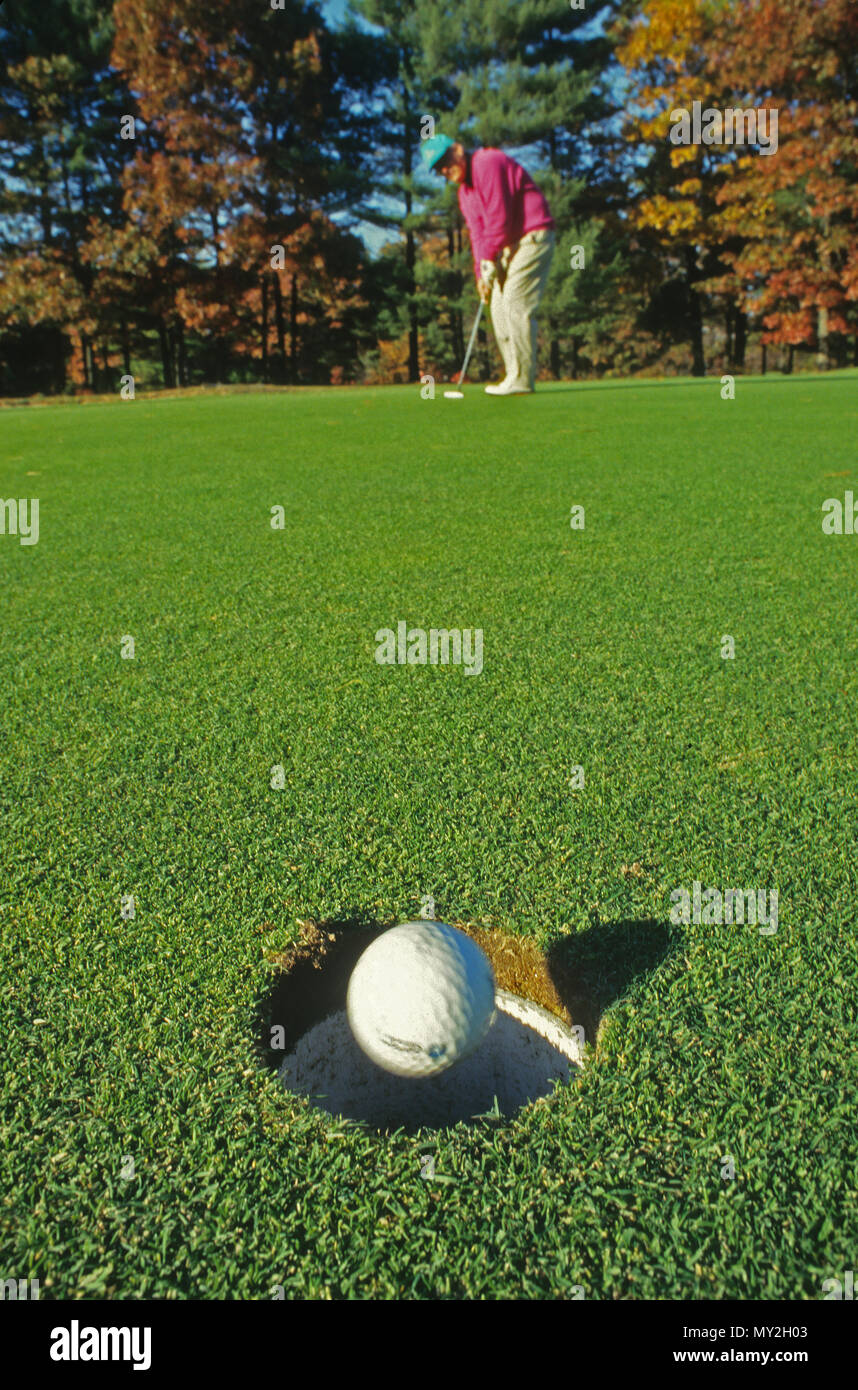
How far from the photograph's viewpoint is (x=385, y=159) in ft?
108

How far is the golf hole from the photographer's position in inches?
78.7

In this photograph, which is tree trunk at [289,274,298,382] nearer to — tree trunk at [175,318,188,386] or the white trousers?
tree trunk at [175,318,188,386]

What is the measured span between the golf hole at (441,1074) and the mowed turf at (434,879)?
7 centimetres

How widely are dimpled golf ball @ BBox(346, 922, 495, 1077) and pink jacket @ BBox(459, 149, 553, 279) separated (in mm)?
9055

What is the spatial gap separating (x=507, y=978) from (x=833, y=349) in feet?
119

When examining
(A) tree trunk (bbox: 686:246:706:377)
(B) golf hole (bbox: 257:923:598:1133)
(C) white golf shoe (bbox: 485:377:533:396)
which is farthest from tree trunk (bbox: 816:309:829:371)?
(B) golf hole (bbox: 257:923:598:1133)

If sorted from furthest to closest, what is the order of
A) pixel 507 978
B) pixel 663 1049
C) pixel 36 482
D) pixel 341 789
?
pixel 36 482, pixel 341 789, pixel 507 978, pixel 663 1049

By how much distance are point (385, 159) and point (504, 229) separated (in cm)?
2780

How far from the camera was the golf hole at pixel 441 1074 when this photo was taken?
2.00 m

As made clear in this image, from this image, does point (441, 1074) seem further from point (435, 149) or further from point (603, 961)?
point (435, 149)

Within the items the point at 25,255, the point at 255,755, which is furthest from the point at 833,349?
the point at 255,755

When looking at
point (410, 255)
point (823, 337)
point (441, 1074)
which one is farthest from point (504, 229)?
point (410, 255)
